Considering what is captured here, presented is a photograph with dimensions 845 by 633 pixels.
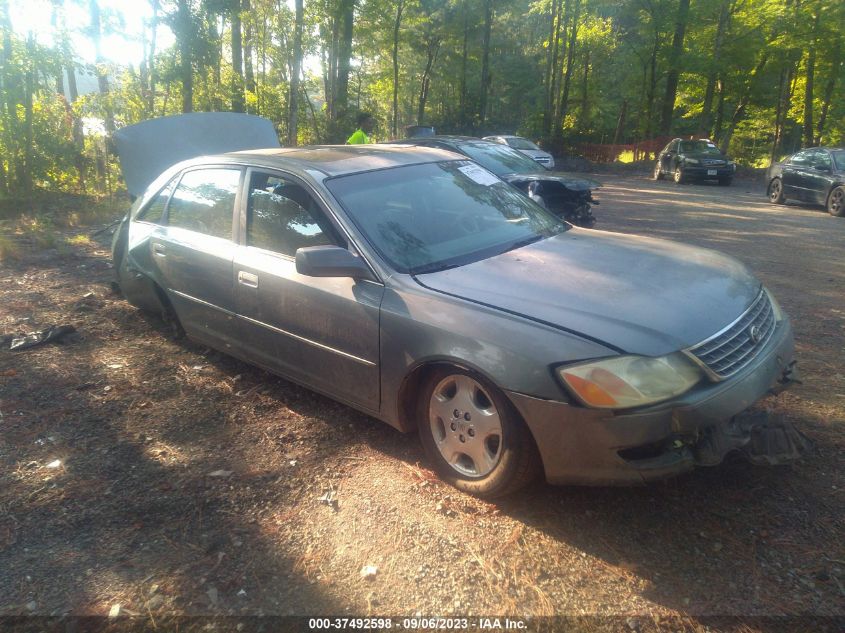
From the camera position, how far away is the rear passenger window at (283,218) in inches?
144

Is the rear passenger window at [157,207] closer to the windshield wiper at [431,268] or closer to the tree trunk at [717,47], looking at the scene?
the windshield wiper at [431,268]

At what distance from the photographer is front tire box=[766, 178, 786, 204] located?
50.7ft

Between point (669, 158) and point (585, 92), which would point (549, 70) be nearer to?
point (585, 92)

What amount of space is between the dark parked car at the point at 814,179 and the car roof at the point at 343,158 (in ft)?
41.1

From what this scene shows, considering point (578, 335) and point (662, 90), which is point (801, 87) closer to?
point (662, 90)

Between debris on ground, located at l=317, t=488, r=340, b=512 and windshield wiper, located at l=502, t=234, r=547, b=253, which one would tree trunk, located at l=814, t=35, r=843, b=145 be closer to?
windshield wiper, located at l=502, t=234, r=547, b=253

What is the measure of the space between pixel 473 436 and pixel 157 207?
3.38 m

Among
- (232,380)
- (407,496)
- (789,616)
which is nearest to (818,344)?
(789,616)

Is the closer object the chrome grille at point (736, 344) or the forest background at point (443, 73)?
the chrome grille at point (736, 344)

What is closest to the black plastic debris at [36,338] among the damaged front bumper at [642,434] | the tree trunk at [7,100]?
the damaged front bumper at [642,434]

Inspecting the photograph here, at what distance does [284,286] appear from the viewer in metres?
3.69

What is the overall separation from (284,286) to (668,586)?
2.50m

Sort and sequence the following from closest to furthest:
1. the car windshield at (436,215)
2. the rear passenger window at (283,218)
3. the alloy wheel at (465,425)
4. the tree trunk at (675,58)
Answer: the alloy wheel at (465,425), the car windshield at (436,215), the rear passenger window at (283,218), the tree trunk at (675,58)

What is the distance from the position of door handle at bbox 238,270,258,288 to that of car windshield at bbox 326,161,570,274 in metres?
0.76
